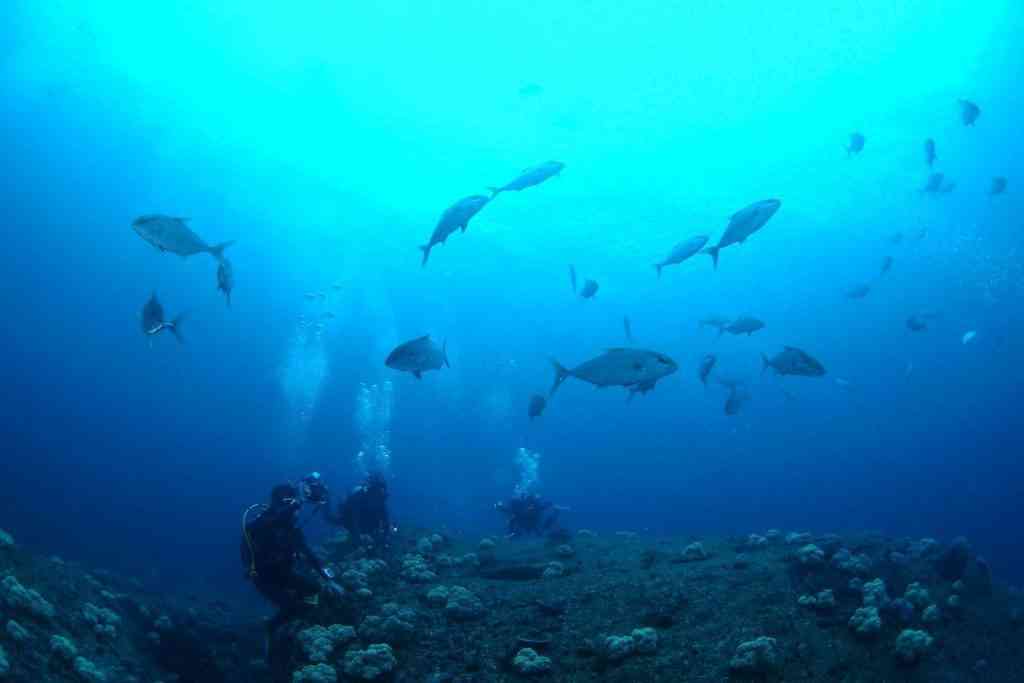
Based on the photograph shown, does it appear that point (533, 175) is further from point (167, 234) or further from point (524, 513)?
point (524, 513)

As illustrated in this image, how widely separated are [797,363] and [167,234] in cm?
769

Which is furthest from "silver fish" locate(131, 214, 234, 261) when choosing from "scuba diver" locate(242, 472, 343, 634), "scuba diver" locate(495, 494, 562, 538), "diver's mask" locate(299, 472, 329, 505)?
"scuba diver" locate(495, 494, 562, 538)

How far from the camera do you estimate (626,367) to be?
5535 millimetres

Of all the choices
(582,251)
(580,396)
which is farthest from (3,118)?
(580,396)

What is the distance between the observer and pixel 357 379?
2044 inches

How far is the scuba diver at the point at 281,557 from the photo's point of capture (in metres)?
7.32

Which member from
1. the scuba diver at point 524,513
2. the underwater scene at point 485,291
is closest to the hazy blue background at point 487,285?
the underwater scene at point 485,291

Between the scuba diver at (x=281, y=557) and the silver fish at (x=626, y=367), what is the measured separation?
422 centimetres

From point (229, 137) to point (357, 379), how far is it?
2107 cm

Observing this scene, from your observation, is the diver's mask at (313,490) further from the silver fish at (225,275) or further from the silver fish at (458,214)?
the silver fish at (458,214)

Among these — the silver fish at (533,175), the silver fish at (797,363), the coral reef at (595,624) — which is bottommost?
the coral reef at (595,624)

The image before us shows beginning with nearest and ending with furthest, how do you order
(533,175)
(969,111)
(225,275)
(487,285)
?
(533,175), (225,275), (969,111), (487,285)

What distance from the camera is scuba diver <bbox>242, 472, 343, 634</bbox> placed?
24.0 feet

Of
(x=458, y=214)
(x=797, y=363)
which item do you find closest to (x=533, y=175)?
(x=458, y=214)
